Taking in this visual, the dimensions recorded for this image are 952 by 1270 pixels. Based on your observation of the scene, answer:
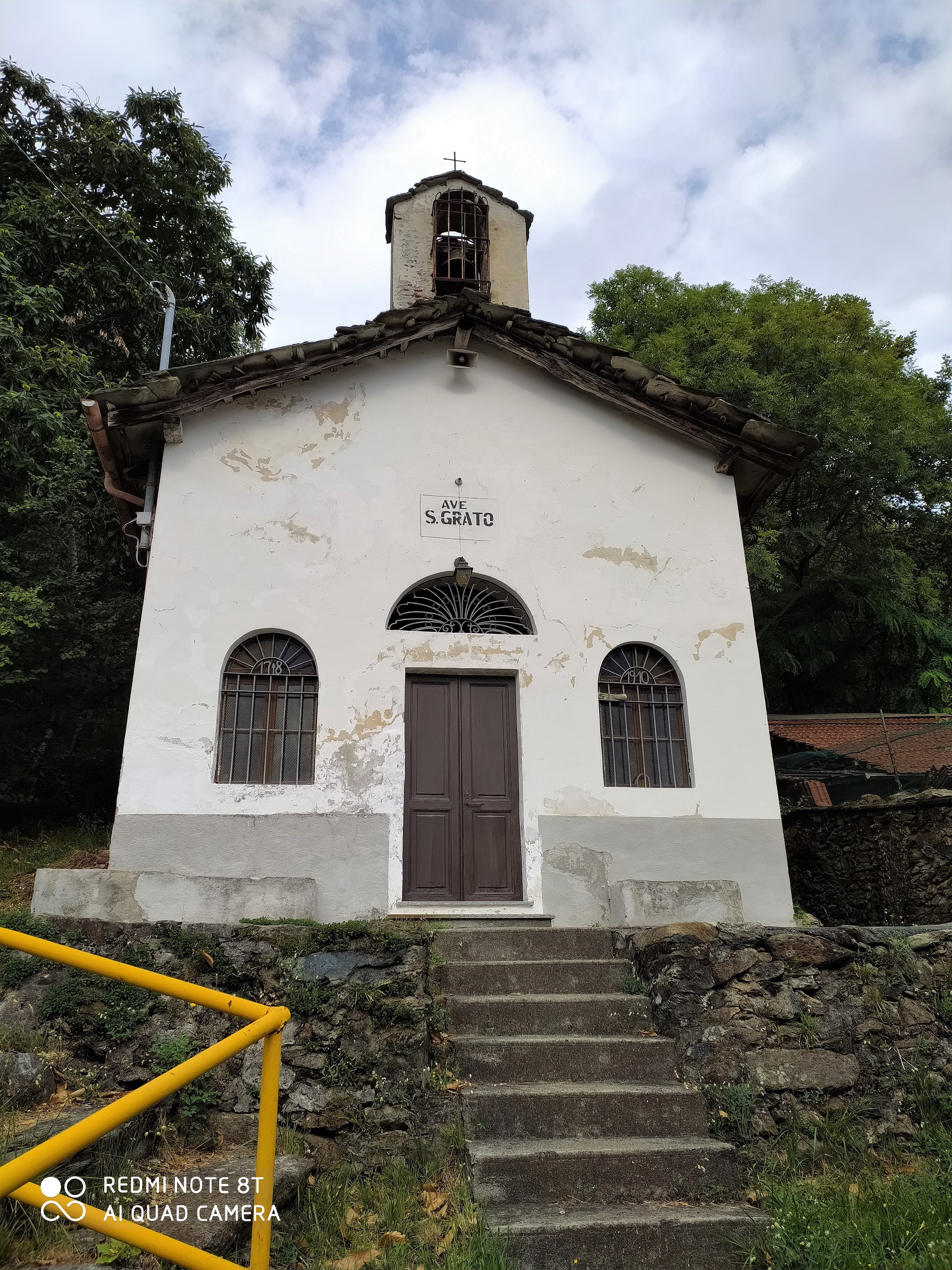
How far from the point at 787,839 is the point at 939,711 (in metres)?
7.76

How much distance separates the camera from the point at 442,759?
8406 millimetres

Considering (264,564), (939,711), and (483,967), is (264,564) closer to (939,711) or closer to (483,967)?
(483,967)

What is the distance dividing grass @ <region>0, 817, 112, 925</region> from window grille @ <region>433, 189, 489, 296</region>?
27.8 feet

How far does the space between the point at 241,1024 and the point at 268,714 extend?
2952 mm

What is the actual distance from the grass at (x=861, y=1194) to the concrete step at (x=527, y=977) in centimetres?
153

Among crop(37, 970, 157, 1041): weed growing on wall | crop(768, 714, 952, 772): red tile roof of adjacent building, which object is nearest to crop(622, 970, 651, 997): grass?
crop(37, 970, 157, 1041): weed growing on wall

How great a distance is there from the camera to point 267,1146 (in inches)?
124

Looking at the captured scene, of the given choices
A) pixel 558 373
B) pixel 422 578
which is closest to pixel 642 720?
pixel 422 578

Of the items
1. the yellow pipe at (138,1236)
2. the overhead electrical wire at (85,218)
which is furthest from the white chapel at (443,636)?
the overhead electrical wire at (85,218)

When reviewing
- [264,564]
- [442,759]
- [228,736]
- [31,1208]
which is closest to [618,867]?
[442,759]

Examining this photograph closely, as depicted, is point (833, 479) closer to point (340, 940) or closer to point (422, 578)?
point (422, 578)

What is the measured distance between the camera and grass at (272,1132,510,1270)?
4160 millimetres

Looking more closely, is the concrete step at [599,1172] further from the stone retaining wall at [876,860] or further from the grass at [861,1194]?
the stone retaining wall at [876,860]

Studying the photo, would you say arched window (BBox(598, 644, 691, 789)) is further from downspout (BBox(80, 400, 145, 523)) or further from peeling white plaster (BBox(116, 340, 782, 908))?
downspout (BBox(80, 400, 145, 523))
